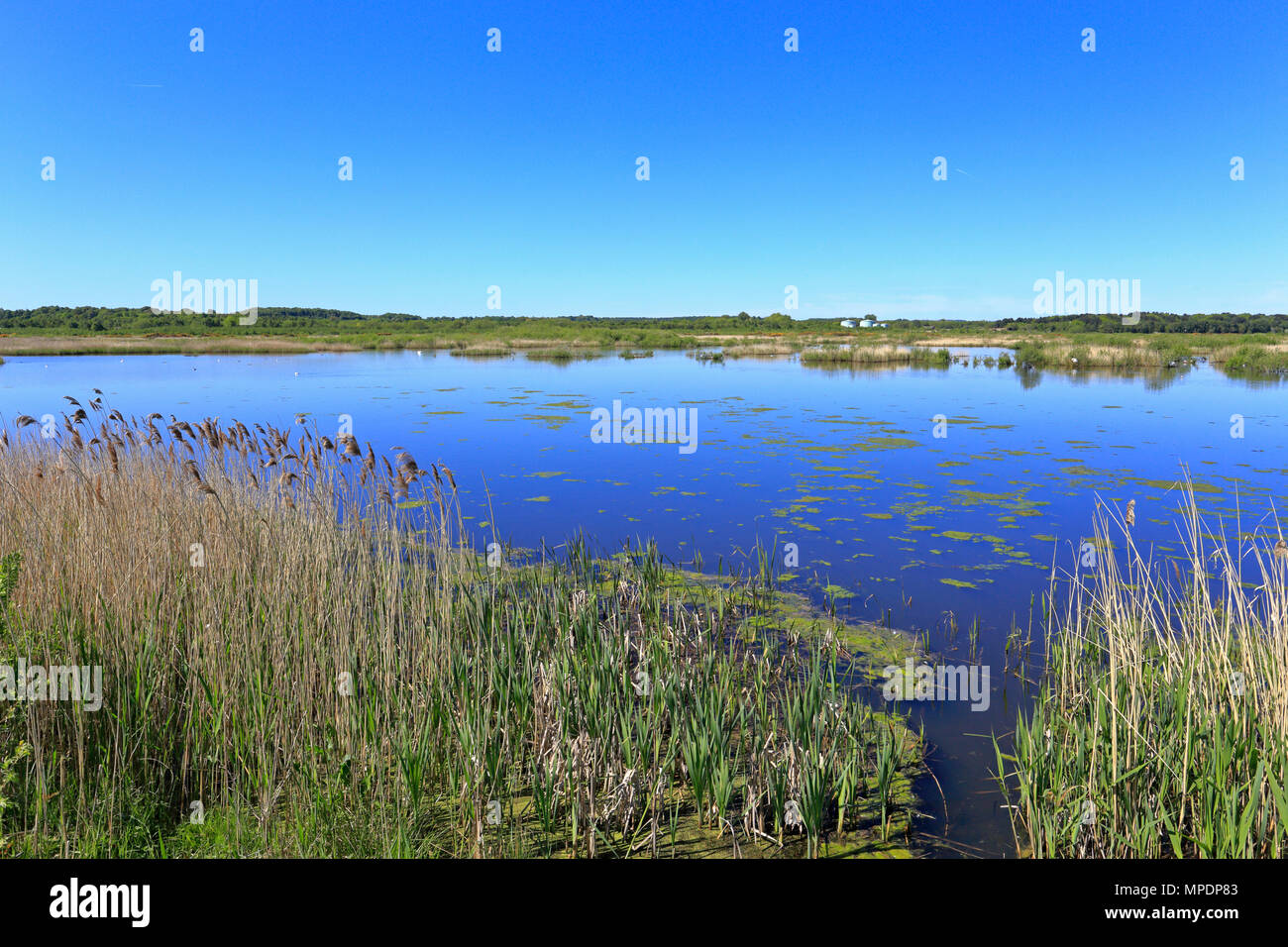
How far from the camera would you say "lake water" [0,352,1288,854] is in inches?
257

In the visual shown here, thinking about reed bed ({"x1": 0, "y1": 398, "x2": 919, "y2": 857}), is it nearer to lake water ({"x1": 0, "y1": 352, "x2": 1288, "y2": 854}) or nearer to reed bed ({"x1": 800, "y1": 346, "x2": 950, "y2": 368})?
lake water ({"x1": 0, "y1": 352, "x2": 1288, "y2": 854})

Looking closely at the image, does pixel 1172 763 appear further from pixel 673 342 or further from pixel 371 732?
pixel 673 342

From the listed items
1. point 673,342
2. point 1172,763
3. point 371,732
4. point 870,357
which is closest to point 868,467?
point 1172,763

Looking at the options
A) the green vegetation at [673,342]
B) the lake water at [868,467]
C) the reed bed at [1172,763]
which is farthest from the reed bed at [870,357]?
the reed bed at [1172,763]

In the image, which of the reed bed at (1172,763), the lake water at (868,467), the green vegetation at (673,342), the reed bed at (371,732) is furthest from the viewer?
the green vegetation at (673,342)

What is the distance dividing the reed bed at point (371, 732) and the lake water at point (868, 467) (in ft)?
2.99

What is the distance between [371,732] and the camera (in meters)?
3.60

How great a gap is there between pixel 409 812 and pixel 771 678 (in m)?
2.54

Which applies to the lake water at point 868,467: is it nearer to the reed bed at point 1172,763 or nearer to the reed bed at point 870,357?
the reed bed at point 1172,763

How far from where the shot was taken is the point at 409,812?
3.19m

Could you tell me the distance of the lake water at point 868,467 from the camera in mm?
6520

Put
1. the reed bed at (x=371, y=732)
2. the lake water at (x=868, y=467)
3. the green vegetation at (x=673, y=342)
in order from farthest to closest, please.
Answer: the green vegetation at (x=673, y=342)
the lake water at (x=868, y=467)
the reed bed at (x=371, y=732)
